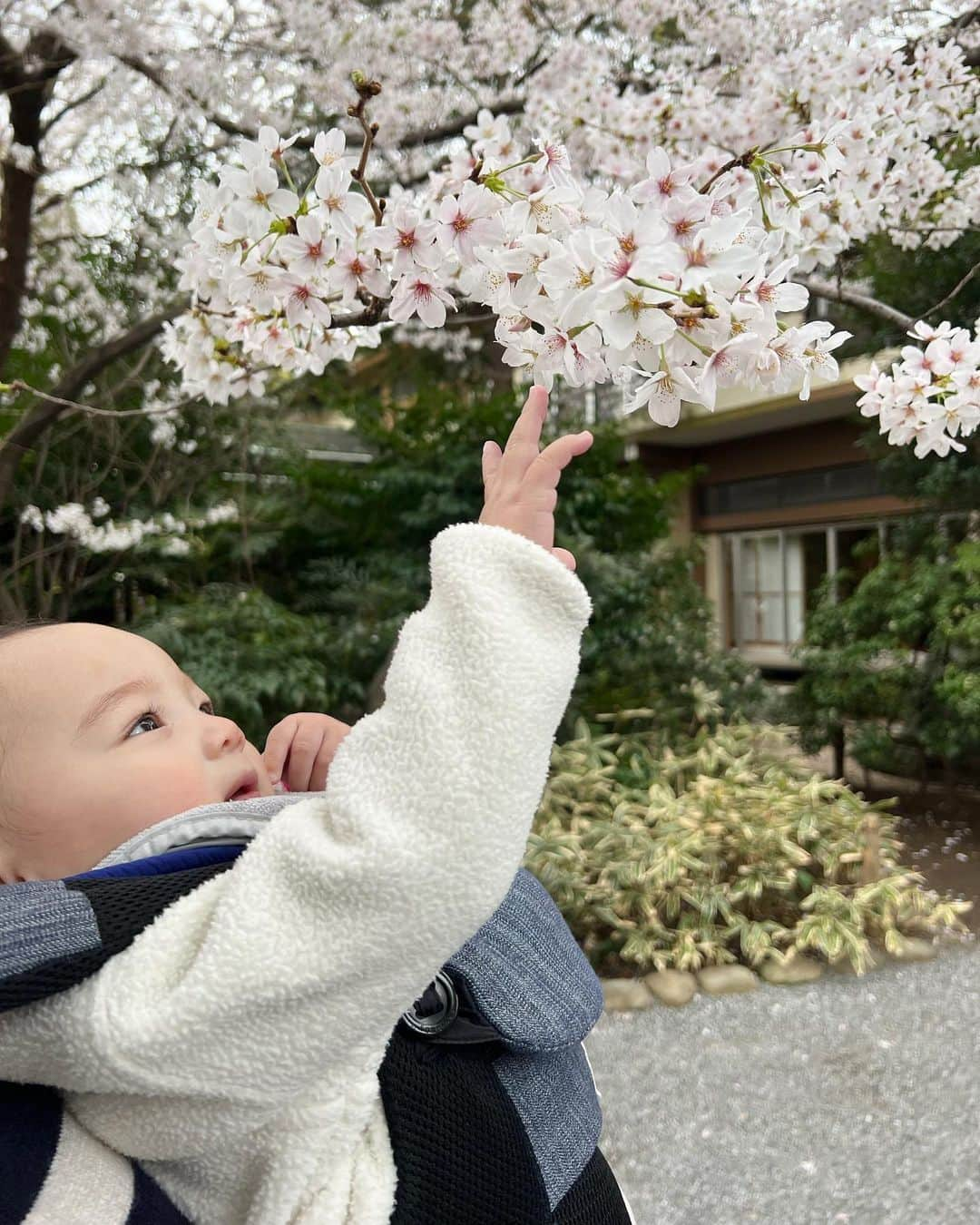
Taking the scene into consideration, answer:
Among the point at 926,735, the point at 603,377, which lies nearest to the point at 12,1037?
the point at 603,377

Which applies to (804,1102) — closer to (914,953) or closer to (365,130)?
(914,953)

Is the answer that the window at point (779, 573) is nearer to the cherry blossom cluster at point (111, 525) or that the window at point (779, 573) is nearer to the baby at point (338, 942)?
the cherry blossom cluster at point (111, 525)

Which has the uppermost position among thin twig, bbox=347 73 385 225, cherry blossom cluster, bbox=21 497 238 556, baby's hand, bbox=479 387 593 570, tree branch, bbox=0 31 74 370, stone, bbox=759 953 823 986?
tree branch, bbox=0 31 74 370

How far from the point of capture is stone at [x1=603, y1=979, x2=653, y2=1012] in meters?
2.93

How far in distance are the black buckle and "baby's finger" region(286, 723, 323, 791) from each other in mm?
308

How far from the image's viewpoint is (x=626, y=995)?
296 centimetres

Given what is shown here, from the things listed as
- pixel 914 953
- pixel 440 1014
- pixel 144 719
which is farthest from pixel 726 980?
pixel 144 719

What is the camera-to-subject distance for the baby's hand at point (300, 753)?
952mm

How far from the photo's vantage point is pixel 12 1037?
57 centimetres

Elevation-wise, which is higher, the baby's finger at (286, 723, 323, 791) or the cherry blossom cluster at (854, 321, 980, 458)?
the cherry blossom cluster at (854, 321, 980, 458)

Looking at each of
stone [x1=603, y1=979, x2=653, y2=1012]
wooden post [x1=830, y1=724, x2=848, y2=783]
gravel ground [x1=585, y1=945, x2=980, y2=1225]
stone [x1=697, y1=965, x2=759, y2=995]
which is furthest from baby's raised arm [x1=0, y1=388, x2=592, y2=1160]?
wooden post [x1=830, y1=724, x2=848, y2=783]

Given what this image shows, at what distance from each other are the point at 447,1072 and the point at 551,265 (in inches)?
24.6

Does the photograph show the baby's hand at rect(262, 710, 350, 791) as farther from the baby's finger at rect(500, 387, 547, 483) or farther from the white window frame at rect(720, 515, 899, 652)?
the white window frame at rect(720, 515, 899, 652)

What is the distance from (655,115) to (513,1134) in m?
2.84
